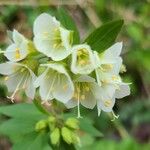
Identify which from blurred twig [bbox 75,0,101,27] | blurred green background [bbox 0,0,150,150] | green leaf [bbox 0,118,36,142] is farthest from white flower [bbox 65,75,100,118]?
blurred twig [bbox 75,0,101,27]

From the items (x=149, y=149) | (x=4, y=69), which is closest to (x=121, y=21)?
(x=4, y=69)

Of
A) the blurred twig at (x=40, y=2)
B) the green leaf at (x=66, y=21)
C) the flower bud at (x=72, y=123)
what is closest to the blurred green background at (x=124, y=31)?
the blurred twig at (x=40, y=2)

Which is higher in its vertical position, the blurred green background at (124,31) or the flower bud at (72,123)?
the flower bud at (72,123)

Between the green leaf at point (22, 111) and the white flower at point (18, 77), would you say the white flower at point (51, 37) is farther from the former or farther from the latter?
the green leaf at point (22, 111)

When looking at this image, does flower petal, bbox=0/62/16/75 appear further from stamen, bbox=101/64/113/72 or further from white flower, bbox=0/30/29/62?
stamen, bbox=101/64/113/72

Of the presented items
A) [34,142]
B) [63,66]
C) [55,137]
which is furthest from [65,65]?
[34,142]

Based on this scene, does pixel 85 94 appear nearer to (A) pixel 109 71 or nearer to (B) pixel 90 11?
(A) pixel 109 71
